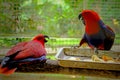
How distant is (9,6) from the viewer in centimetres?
147

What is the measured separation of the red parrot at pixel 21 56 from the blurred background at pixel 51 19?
221 millimetres

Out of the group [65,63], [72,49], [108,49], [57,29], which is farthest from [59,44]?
[65,63]

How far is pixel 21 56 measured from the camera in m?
1.18

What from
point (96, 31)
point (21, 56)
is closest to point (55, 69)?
point (21, 56)

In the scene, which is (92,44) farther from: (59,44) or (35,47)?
(35,47)

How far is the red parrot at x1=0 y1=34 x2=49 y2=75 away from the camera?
3.76 ft

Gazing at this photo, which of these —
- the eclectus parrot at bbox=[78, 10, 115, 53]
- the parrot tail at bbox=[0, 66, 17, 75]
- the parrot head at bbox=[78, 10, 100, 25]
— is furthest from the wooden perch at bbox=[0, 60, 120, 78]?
the parrot head at bbox=[78, 10, 100, 25]

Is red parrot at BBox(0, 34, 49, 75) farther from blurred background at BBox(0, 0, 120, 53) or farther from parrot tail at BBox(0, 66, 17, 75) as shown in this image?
blurred background at BBox(0, 0, 120, 53)

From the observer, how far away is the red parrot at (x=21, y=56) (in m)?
1.15

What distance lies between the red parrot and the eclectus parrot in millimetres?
289

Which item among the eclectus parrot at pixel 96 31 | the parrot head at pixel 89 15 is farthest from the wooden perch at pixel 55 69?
the parrot head at pixel 89 15

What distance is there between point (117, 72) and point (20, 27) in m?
0.70

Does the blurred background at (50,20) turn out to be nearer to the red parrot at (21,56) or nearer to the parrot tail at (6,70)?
the red parrot at (21,56)

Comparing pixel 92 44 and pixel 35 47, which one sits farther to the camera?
pixel 92 44
